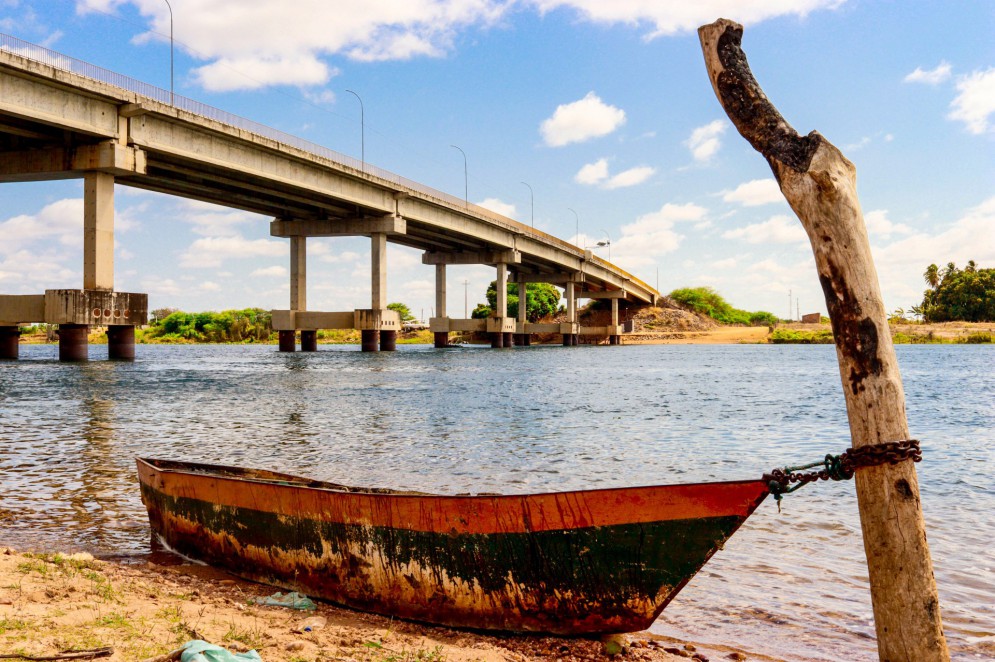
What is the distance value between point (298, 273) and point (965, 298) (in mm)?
87327

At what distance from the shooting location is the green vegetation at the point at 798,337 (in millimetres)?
97625

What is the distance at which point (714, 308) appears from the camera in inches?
5349

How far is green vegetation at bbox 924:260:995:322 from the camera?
3659 inches

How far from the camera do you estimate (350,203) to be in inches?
1880

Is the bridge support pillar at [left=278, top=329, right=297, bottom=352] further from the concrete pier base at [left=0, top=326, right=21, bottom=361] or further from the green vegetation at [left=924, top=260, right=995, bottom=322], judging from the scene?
the green vegetation at [left=924, top=260, right=995, bottom=322]

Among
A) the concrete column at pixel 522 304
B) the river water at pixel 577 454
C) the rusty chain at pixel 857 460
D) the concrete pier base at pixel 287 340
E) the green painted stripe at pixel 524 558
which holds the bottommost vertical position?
the river water at pixel 577 454

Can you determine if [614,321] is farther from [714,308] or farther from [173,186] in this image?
[173,186]

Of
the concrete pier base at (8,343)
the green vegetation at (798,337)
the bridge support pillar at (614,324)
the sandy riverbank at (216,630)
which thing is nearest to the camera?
the sandy riverbank at (216,630)

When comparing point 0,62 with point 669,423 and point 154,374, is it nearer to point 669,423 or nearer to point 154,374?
point 154,374

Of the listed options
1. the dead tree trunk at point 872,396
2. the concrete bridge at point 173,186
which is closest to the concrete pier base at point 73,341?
the concrete bridge at point 173,186

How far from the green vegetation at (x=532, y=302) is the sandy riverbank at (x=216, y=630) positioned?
10643 centimetres

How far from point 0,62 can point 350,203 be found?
75.9 feet

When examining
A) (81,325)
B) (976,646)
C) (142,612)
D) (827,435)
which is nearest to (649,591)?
(976,646)

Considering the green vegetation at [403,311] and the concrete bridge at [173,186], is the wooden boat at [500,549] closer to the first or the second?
the concrete bridge at [173,186]
